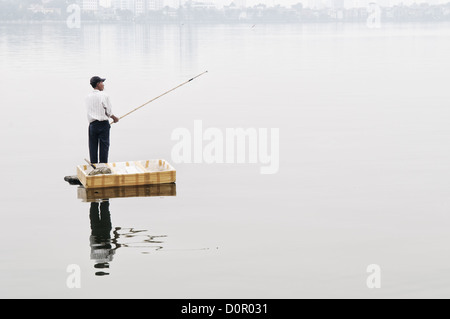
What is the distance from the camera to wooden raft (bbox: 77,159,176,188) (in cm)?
1506

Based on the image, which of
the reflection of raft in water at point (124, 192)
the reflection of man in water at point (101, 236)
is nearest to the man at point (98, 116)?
the reflection of raft in water at point (124, 192)

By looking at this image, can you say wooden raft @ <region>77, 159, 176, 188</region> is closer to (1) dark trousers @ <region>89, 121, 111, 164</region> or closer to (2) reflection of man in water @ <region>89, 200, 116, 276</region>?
(1) dark trousers @ <region>89, 121, 111, 164</region>

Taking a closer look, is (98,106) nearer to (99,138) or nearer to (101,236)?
(99,138)

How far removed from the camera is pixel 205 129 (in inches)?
930

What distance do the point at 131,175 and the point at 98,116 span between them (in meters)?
1.27

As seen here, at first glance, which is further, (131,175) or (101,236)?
(131,175)

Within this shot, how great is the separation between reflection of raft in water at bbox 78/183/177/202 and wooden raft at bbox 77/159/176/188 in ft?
0.24

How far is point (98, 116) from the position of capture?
608 inches

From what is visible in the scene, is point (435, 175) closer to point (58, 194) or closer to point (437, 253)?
point (437, 253)

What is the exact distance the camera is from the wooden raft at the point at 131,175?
15.1 m

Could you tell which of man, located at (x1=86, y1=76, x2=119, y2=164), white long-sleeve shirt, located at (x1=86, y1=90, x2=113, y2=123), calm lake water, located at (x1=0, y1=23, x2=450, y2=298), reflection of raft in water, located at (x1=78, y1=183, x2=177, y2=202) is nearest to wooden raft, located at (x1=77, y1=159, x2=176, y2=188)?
reflection of raft in water, located at (x1=78, y1=183, x2=177, y2=202)

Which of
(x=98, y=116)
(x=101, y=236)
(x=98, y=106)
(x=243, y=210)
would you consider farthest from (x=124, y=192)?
(x=101, y=236)

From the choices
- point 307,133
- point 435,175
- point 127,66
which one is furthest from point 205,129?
point 127,66
